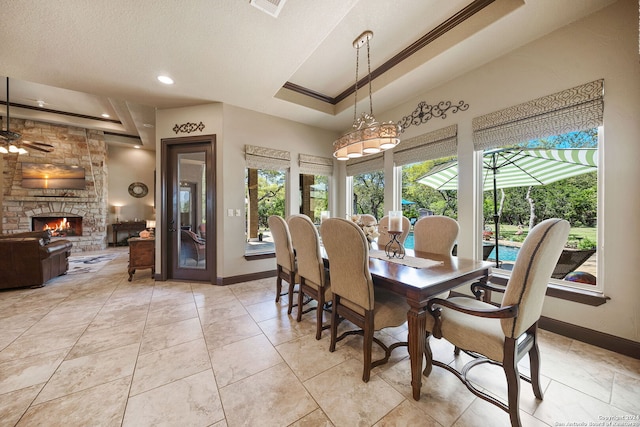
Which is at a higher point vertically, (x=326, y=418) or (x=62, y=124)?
(x=62, y=124)

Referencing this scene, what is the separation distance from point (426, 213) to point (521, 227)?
111 centimetres

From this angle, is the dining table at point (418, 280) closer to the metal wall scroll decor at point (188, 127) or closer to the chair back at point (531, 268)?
the chair back at point (531, 268)

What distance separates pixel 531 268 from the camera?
42.1 inches

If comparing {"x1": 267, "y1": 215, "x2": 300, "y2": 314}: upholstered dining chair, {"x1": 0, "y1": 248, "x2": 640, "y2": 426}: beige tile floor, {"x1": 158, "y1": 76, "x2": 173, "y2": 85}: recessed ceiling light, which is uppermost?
{"x1": 158, "y1": 76, "x2": 173, "y2": 85}: recessed ceiling light

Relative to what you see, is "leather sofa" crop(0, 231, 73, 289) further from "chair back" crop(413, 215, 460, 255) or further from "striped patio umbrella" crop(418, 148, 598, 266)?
"striped patio umbrella" crop(418, 148, 598, 266)

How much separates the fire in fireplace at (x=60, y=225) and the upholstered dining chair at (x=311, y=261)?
7.45 metres

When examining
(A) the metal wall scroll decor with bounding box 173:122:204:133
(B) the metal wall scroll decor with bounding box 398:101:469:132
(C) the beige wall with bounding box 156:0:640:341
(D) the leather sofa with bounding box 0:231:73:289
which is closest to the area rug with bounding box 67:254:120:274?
(D) the leather sofa with bounding box 0:231:73:289

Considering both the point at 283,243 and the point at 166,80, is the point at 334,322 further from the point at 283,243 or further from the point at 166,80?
the point at 166,80

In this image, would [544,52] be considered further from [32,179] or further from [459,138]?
[32,179]

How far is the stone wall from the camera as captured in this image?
5.43m

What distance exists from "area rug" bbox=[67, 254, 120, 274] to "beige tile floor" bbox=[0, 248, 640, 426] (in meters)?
2.09

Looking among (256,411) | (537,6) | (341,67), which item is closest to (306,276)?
(256,411)

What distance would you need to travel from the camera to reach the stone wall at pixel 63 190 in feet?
17.8

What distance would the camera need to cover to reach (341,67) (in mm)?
3049
